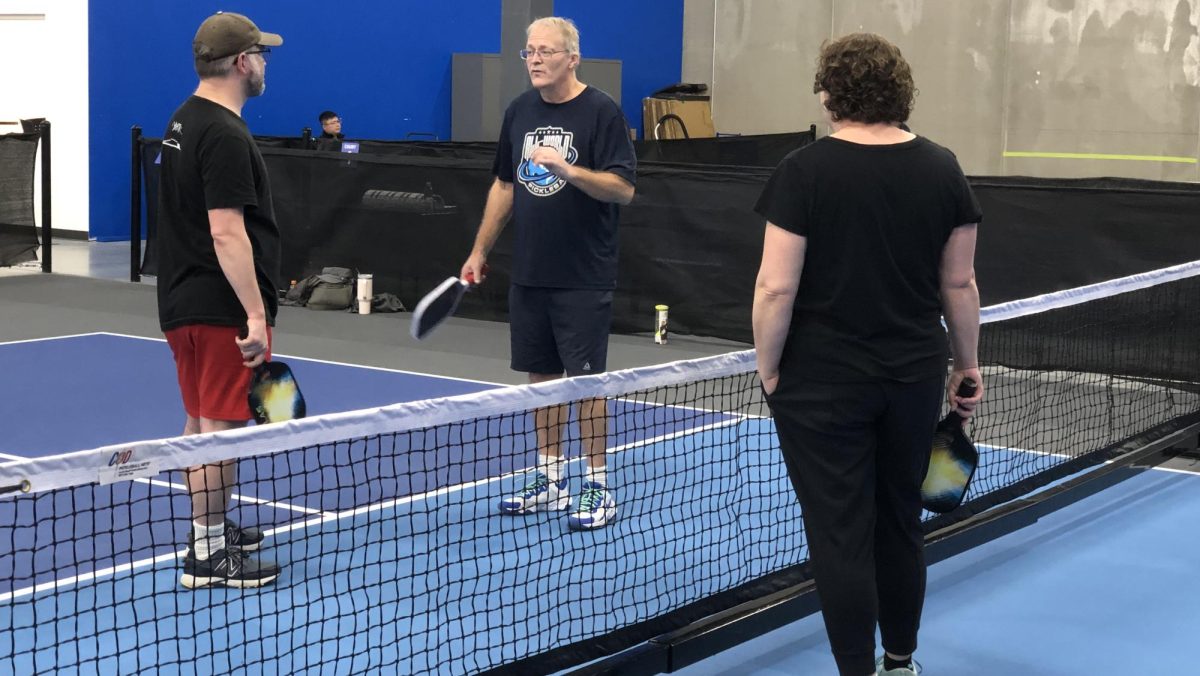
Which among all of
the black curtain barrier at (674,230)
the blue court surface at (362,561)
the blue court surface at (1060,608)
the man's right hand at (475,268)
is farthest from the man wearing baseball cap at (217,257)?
the black curtain barrier at (674,230)

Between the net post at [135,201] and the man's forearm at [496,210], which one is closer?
the man's forearm at [496,210]

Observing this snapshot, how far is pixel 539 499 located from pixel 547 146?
4.03ft

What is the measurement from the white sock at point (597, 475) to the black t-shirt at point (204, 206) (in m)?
1.31

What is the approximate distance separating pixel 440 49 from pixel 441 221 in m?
8.11

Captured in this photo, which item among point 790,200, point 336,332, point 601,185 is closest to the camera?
point 790,200

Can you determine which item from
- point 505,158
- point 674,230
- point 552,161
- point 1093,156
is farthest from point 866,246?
point 1093,156

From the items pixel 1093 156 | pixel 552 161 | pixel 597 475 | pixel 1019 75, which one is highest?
pixel 1019 75

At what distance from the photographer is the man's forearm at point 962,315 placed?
3096 millimetres

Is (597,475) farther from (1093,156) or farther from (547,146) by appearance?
(1093,156)

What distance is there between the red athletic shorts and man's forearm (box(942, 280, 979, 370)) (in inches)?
78.1

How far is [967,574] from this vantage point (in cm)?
468

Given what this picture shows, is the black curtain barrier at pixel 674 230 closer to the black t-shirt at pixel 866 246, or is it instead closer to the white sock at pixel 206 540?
A: the white sock at pixel 206 540

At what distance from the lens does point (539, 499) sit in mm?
5113

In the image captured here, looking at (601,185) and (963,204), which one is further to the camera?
(601,185)
